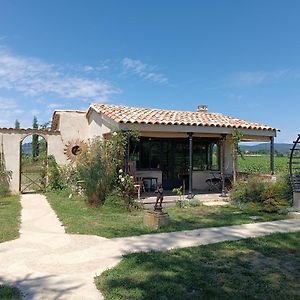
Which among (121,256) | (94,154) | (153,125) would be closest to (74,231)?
(121,256)

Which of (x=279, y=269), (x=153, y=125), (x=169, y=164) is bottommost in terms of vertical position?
(x=279, y=269)

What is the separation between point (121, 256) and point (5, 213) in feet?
18.8

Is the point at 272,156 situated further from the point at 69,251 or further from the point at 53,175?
the point at 69,251

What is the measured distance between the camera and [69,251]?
6512 millimetres

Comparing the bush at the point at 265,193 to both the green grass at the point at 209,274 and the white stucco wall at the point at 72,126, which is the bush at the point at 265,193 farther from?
the white stucco wall at the point at 72,126

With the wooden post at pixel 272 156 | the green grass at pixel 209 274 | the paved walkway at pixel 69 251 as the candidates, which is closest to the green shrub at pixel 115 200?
the paved walkway at pixel 69 251

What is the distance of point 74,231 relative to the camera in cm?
812

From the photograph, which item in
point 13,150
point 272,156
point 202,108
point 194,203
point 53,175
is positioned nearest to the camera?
point 194,203

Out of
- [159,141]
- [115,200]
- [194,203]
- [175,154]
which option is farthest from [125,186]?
→ [175,154]

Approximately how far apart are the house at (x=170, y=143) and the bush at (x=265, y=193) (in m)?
2.53

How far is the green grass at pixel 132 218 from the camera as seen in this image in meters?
8.28

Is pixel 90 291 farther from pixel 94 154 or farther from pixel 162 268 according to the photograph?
pixel 94 154

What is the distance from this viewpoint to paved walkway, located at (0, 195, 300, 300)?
4840mm

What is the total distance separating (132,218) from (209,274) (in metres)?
4.64
